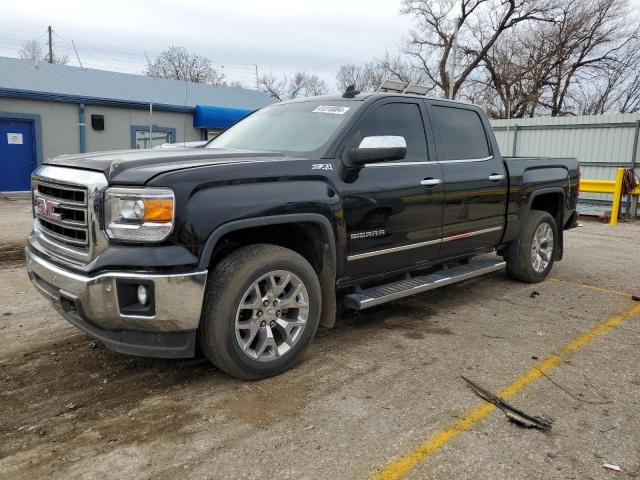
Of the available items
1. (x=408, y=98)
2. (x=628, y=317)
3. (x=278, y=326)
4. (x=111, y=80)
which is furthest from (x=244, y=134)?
(x=111, y=80)

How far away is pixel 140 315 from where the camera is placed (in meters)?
2.99

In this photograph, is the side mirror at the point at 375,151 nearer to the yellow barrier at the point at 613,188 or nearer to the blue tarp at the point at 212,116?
the yellow barrier at the point at 613,188

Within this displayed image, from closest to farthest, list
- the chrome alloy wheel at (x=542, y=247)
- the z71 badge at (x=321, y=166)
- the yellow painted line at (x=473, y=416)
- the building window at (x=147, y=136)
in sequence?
the yellow painted line at (x=473, y=416) → the z71 badge at (x=321, y=166) → the chrome alloy wheel at (x=542, y=247) → the building window at (x=147, y=136)

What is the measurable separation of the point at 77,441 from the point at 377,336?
242 cm

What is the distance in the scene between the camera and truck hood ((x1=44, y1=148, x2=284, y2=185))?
3.02 m

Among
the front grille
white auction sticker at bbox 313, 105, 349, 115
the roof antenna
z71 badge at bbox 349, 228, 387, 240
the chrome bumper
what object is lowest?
the chrome bumper

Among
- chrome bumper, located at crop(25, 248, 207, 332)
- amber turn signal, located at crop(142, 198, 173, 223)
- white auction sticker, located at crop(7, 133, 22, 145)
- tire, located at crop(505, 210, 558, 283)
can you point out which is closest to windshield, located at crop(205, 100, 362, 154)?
amber turn signal, located at crop(142, 198, 173, 223)

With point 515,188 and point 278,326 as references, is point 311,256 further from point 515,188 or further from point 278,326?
point 515,188

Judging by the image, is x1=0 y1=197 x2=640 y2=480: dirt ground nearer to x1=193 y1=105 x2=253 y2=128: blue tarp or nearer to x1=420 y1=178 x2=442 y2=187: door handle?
x1=420 y1=178 x2=442 y2=187: door handle

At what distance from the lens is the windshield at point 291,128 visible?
4.12 meters

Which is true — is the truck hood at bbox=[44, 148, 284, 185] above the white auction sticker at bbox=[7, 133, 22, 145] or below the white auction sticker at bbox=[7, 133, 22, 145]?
below

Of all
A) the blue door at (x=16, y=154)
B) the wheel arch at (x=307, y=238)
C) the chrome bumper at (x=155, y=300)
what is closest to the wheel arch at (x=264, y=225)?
the wheel arch at (x=307, y=238)

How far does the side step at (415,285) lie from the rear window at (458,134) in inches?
43.2

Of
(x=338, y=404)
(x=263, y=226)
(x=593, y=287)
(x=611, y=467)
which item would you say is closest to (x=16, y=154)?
(x=263, y=226)
